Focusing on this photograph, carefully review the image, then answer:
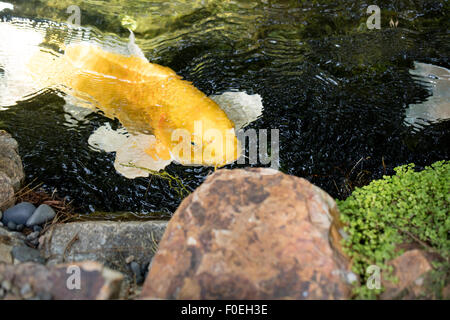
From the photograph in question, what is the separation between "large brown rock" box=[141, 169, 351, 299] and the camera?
8.43 ft

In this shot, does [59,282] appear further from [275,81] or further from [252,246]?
[275,81]

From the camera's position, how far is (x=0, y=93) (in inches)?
223

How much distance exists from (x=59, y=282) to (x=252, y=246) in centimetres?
127

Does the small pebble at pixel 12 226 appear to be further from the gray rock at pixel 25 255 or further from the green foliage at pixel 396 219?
the green foliage at pixel 396 219

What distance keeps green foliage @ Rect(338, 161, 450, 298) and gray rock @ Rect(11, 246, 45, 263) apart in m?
2.66

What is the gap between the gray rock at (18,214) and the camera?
401cm

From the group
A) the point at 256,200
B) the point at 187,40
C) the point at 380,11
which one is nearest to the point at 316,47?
the point at 380,11

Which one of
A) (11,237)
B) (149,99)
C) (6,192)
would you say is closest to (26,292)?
(11,237)

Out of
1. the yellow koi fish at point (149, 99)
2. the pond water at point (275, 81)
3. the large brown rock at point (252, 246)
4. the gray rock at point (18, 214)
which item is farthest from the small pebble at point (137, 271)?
the yellow koi fish at point (149, 99)

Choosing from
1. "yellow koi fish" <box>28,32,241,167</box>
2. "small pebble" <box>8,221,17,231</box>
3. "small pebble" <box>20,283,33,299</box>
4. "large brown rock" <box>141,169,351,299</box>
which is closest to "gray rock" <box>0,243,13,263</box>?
"small pebble" <box>8,221,17,231</box>

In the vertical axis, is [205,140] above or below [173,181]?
above

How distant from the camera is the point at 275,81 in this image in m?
5.53

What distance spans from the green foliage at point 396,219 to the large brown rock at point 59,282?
162 cm

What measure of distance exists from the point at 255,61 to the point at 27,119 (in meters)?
3.28
